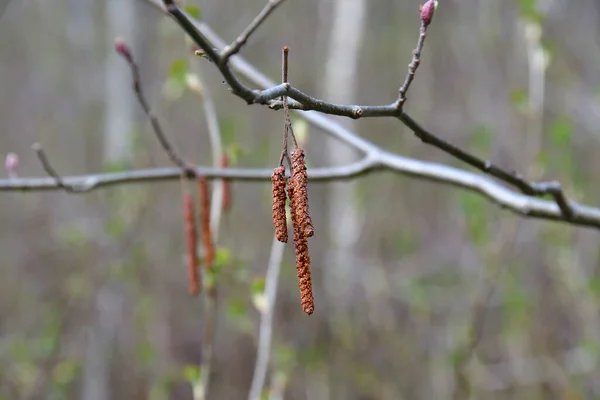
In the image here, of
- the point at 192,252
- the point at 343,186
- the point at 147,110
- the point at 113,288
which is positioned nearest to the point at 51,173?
the point at 147,110

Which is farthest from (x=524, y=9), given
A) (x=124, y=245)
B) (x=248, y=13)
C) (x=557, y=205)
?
(x=248, y=13)

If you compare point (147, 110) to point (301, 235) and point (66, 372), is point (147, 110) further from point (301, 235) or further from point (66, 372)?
point (66, 372)

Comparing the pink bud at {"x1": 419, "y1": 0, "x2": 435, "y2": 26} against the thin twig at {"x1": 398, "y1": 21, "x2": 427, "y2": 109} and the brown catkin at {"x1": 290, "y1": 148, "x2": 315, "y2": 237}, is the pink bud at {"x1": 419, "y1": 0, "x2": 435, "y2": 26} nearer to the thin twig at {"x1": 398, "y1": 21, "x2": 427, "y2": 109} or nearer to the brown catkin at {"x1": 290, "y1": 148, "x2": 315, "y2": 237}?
the thin twig at {"x1": 398, "y1": 21, "x2": 427, "y2": 109}

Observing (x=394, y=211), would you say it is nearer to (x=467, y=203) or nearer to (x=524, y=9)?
(x=467, y=203)

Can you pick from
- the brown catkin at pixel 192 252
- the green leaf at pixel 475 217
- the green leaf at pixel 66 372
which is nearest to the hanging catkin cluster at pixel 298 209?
the brown catkin at pixel 192 252

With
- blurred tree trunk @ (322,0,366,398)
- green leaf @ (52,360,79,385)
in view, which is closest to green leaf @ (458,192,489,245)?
blurred tree trunk @ (322,0,366,398)
